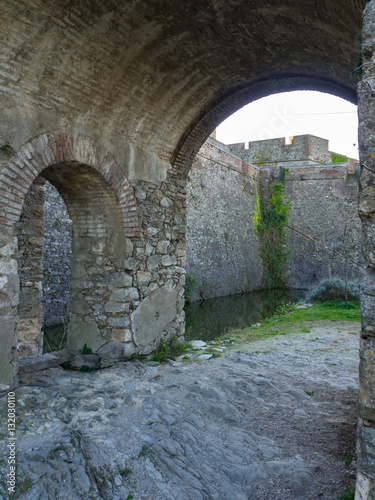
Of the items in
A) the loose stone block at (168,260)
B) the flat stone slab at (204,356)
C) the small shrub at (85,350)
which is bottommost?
the flat stone slab at (204,356)

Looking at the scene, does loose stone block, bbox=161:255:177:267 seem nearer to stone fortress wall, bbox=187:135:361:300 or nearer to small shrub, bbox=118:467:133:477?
small shrub, bbox=118:467:133:477

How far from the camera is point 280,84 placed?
5.25m

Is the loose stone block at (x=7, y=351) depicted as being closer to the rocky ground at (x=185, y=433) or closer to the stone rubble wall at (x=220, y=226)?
the rocky ground at (x=185, y=433)

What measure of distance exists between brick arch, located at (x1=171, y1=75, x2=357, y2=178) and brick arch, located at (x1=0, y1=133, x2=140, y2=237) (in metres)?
1.25

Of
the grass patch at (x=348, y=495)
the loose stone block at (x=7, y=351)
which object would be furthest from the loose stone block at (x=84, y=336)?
the grass patch at (x=348, y=495)

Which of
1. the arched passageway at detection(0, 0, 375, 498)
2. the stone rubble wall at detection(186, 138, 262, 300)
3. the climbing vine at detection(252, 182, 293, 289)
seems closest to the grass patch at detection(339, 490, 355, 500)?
the arched passageway at detection(0, 0, 375, 498)

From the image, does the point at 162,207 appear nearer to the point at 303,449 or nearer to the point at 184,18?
the point at 184,18

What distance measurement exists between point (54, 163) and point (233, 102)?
2880 mm

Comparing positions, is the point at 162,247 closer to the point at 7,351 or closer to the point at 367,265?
the point at 7,351

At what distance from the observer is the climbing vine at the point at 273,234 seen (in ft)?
67.7

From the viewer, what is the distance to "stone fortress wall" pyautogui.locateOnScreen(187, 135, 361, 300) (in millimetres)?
16281

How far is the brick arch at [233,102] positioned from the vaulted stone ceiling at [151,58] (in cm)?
2

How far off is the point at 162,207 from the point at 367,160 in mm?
3846

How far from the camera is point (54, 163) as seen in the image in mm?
3963
